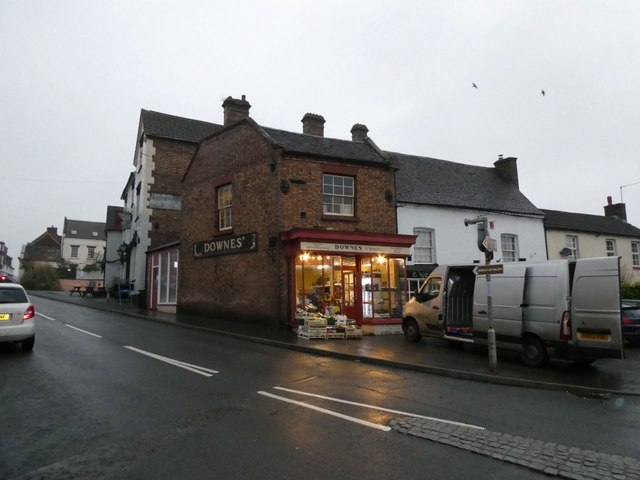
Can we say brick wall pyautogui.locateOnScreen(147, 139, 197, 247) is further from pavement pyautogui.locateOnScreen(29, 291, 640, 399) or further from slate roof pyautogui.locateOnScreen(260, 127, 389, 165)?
pavement pyautogui.locateOnScreen(29, 291, 640, 399)

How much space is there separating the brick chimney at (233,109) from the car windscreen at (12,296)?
12582 mm

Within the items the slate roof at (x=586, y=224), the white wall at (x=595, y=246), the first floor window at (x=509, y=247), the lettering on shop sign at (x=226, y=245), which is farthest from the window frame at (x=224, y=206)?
the white wall at (x=595, y=246)

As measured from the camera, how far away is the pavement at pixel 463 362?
8125 millimetres

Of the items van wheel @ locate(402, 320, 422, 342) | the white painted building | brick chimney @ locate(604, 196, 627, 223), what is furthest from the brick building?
brick chimney @ locate(604, 196, 627, 223)

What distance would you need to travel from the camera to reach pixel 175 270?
71.6 feet

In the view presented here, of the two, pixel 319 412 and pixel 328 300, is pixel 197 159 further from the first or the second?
pixel 319 412

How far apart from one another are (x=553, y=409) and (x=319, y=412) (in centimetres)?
358

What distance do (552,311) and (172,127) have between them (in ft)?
81.2

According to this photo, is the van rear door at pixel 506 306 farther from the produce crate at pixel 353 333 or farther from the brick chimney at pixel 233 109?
the brick chimney at pixel 233 109

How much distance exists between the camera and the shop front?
14.9 meters

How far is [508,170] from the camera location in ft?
86.7

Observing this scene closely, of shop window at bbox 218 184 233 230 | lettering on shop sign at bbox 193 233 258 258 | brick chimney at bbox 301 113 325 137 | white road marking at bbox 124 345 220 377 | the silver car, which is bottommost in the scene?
white road marking at bbox 124 345 220 377

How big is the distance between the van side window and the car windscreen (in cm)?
1063

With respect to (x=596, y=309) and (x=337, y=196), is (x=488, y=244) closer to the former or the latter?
(x=596, y=309)
